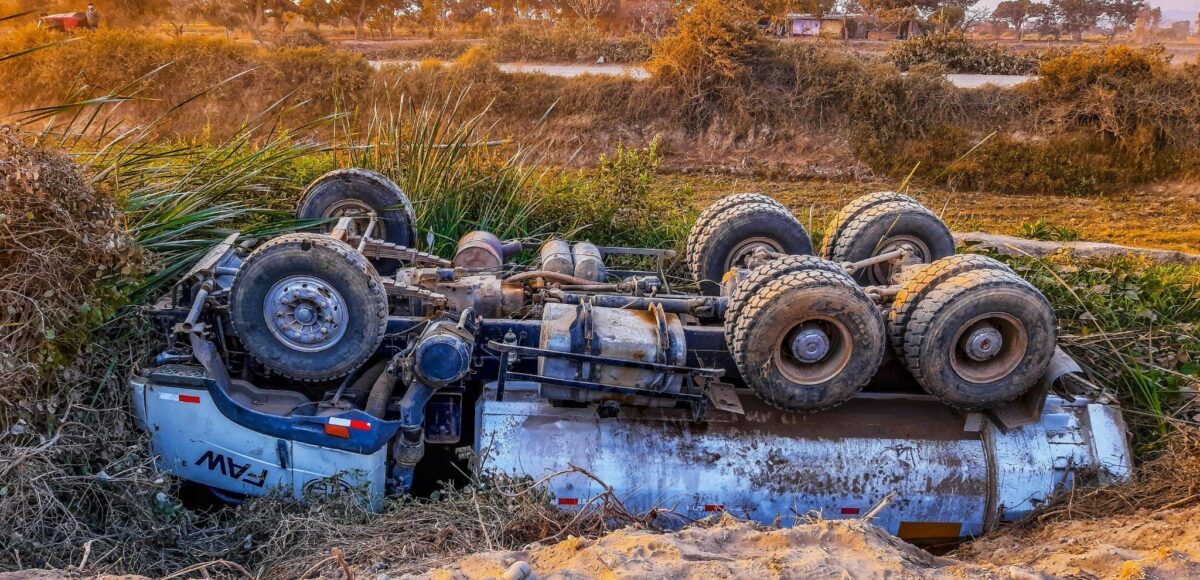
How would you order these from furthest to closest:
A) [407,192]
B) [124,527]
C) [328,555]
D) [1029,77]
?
1. [1029,77]
2. [407,192]
3. [124,527]
4. [328,555]

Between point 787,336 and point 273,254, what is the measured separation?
2.76 meters

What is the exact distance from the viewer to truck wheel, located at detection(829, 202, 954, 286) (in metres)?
6.11

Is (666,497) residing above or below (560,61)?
below

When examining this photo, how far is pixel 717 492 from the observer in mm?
4594

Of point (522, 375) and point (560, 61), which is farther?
point (560, 61)

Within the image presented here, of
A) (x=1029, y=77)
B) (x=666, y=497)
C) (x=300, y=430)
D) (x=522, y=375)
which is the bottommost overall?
(x=666, y=497)

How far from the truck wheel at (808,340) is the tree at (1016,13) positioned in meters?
34.3

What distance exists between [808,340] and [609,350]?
1.06 metres

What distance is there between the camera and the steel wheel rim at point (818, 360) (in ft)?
14.7

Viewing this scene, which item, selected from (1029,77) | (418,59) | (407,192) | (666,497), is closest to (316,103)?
(418,59)

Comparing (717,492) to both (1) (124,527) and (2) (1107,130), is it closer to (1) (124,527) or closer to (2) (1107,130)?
(1) (124,527)

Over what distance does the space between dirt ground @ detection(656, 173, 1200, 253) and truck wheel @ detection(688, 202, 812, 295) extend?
235 inches

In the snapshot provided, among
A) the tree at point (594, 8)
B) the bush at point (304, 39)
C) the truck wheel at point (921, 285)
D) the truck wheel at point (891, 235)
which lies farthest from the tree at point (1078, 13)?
the truck wheel at point (921, 285)

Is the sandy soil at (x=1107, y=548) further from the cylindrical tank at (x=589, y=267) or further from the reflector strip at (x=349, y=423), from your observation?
the reflector strip at (x=349, y=423)
